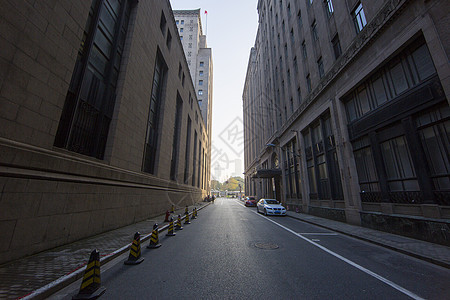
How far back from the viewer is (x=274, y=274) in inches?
172

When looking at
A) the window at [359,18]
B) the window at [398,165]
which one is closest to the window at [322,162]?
the window at [398,165]

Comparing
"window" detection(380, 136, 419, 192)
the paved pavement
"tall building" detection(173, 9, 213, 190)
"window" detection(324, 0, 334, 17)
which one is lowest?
the paved pavement

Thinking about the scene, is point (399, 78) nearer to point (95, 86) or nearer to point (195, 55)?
point (95, 86)

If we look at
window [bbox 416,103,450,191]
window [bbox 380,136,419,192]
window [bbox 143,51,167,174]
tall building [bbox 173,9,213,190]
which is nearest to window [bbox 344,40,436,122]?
window [bbox 416,103,450,191]

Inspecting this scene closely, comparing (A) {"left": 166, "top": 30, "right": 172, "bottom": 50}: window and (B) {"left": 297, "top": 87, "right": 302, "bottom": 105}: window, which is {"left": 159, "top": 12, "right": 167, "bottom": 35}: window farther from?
(B) {"left": 297, "top": 87, "right": 302, "bottom": 105}: window

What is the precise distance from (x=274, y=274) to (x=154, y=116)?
1609 centimetres

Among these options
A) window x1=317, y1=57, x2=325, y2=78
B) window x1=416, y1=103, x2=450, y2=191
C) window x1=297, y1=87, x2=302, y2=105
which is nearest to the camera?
window x1=416, y1=103, x2=450, y2=191

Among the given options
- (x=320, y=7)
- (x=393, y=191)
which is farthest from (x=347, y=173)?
(x=320, y=7)

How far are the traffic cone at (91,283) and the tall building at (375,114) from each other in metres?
11.2

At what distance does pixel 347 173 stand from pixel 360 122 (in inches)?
143

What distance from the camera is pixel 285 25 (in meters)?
26.0

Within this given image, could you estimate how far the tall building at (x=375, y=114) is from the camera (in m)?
7.83

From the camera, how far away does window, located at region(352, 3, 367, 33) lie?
39.4 feet

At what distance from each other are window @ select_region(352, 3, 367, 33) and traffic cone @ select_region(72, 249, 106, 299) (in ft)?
56.9
